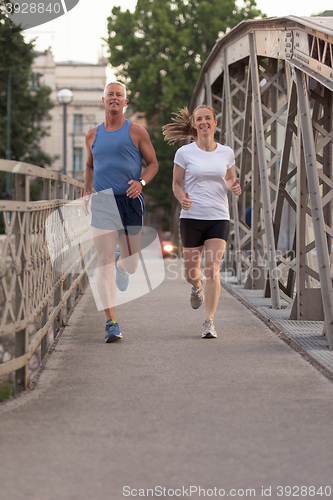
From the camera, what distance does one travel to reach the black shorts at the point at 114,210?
6137 millimetres

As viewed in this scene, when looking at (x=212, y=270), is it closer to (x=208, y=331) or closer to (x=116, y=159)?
(x=208, y=331)

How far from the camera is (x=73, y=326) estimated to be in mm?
7109

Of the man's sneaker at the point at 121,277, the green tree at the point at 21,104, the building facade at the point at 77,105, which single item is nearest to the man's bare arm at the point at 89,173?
the man's sneaker at the point at 121,277

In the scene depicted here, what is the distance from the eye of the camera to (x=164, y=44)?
36.6m

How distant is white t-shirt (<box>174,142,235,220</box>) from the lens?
20.9 feet

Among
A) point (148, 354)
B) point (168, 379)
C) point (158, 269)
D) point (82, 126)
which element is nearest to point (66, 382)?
point (168, 379)

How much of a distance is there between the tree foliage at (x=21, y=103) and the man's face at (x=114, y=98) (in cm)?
2296

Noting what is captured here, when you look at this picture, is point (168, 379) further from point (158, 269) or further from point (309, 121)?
point (158, 269)

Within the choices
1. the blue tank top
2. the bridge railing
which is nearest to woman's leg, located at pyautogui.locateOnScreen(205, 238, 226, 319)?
the blue tank top

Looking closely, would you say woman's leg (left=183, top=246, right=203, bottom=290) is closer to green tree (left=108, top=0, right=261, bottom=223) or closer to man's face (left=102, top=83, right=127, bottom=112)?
man's face (left=102, top=83, right=127, bottom=112)

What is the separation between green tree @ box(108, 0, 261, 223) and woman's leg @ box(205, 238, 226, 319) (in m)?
30.4

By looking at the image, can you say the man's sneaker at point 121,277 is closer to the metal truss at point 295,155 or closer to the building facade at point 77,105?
the metal truss at point 295,155

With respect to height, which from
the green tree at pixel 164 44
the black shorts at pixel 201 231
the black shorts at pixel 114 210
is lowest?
the black shorts at pixel 201 231

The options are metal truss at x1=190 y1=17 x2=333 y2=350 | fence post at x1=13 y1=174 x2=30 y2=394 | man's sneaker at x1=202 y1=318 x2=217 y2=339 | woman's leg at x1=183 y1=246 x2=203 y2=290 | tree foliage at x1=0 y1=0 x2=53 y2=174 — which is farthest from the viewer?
tree foliage at x1=0 y1=0 x2=53 y2=174
